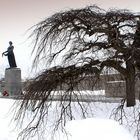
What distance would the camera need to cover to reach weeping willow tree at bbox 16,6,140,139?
12266 millimetres

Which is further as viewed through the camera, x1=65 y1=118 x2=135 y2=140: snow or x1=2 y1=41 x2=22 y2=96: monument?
x1=2 y1=41 x2=22 y2=96: monument

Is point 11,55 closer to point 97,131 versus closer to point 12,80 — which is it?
point 12,80

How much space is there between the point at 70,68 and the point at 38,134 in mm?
1882

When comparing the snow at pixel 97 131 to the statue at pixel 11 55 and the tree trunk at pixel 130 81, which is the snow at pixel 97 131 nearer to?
the tree trunk at pixel 130 81

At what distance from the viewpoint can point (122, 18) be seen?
13.1m

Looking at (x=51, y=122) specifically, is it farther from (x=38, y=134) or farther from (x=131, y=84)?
(x=131, y=84)

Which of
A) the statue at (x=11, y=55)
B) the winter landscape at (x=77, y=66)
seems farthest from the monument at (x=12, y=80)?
the winter landscape at (x=77, y=66)


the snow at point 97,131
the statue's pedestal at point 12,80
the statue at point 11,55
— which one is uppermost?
the statue at point 11,55

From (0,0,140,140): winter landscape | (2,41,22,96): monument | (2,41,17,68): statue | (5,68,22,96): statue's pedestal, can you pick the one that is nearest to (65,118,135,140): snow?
(0,0,140,140): winter landscape

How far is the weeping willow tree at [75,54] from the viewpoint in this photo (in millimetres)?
12266

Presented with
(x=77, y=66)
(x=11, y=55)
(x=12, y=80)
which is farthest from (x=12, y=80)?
(x=77, y=66)

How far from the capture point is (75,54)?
42.2 feet

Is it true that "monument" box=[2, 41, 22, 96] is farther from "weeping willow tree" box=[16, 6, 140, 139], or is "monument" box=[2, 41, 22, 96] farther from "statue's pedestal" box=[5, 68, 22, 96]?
"weeping willow tree" box=[16, 6, 140, 139]

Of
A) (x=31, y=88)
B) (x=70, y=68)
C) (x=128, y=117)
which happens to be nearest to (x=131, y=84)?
(x=128, y=117)
